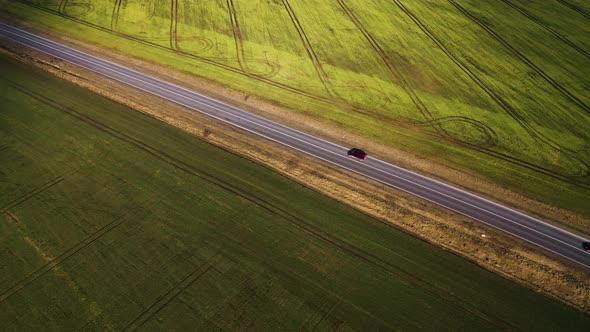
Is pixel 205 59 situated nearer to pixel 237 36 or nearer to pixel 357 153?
pixel 237 36

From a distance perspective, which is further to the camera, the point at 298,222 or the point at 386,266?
the point at 298,222

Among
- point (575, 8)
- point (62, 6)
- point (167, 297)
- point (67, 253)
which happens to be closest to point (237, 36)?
point (62, 6)

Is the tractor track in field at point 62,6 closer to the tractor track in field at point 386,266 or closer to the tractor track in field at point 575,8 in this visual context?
the tractor track in field at point 386,266

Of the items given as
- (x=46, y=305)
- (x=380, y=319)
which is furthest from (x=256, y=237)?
(x=46, y=305)

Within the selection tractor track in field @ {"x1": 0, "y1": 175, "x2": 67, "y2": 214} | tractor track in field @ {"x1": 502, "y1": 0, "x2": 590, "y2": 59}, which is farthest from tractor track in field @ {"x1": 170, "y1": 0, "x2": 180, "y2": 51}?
tractor track in field @ {"x1": 502, "y1": 0, "x2": 590, "y2": 59}

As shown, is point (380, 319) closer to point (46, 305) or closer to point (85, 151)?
point (46, 305)

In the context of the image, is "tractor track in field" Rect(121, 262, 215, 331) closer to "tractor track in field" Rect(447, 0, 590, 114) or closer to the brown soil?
the brown soil
